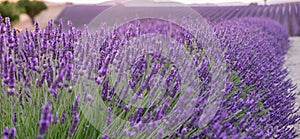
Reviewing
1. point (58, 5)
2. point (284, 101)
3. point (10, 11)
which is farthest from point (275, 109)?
point (58, 5)

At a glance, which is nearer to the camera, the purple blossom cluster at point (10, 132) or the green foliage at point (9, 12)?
the purple blossom cluster at point (10, 132)

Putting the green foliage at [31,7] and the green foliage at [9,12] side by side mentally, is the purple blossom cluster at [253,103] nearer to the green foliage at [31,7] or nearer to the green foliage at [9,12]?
the green foliage at [9,12]

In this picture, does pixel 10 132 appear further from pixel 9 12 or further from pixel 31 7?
pixel 31 7

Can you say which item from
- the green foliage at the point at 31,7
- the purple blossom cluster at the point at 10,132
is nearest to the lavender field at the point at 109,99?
the purple blossom cluster at the point at 10,132

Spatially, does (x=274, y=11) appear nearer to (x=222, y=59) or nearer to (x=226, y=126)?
(x=222, y=59)

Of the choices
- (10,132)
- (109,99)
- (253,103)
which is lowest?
(253,103)

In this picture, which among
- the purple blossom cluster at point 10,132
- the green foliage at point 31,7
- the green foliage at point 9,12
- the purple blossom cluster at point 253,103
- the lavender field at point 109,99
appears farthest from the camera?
the green foliage at point 31,7

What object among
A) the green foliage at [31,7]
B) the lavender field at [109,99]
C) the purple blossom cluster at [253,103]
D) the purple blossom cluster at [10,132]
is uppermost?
the purple blossom cluster at [10,132]

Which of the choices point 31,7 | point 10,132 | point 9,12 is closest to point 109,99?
point 10,132
